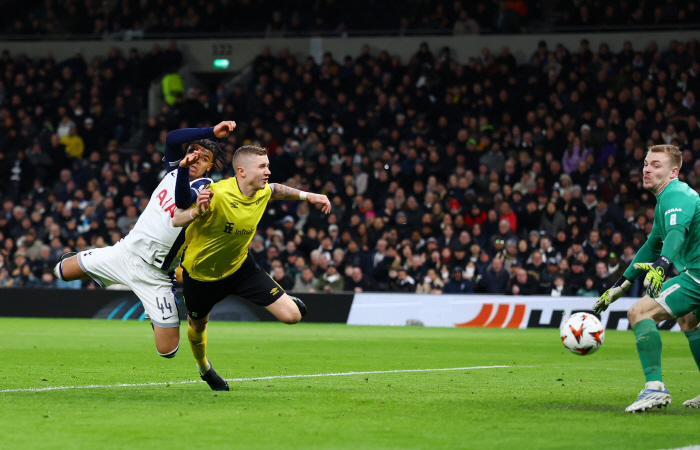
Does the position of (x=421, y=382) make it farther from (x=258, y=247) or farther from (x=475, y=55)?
(x=475, y=55)

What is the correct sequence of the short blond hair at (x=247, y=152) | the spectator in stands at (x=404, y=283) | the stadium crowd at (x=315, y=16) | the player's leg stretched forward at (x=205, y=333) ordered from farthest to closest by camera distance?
1. the stadium crowd at (x=315, y=16)
2. the spectator in stands at (x=404, y=283)
3. the player's leg stretched forward at (x=205, y=333)
4. the short blond hair at (x=247, y=152)

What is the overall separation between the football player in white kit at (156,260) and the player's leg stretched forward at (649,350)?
3765 mm

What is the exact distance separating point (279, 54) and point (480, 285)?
11.4 meters

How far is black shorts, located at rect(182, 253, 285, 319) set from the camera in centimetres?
815

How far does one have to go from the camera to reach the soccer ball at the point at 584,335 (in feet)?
25.6

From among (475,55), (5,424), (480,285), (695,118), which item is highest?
(475,55)

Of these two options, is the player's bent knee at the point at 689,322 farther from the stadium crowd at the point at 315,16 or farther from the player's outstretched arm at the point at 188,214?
the stadium crowd at the point at 315,16

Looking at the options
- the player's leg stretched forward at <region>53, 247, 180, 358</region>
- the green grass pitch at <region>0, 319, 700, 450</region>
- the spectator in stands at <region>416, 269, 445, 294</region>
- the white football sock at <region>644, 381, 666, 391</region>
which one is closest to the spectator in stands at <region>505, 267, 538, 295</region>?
the spectator in stands at <region>416, 269, 445, 294</region>

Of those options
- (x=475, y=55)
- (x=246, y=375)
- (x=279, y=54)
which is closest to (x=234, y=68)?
(x=279, y=54)

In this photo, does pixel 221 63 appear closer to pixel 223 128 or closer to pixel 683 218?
pixel 223 128

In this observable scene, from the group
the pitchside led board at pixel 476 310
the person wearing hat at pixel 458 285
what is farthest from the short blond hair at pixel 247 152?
the person wearing hat at pixel 458 285

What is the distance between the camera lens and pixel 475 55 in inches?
1025

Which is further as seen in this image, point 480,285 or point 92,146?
point 92,146

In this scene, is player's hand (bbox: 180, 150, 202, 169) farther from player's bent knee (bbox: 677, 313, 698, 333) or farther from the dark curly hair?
player's bent knee (bbox: 677, 313, 698, 333)
